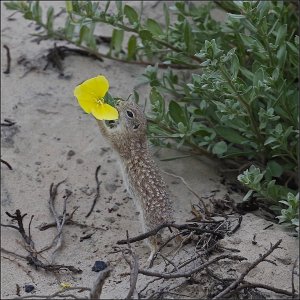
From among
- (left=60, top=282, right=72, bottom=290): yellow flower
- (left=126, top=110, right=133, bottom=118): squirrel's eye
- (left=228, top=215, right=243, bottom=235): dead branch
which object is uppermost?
(left=126, top=110, right=133, bottom=118): squirrel's eye

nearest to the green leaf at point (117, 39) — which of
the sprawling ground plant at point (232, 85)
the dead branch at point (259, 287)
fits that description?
the sprawling ground plant at point (232, 85)

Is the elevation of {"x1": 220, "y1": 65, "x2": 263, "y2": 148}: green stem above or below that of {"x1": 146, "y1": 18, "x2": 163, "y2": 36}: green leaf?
above

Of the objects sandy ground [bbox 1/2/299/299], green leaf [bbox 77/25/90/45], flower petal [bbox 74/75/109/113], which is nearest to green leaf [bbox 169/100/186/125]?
sandy ground [bbox 1/2/299/299]

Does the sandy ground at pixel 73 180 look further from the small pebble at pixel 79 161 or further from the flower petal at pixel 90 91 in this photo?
the flower petal at pixel 90 91

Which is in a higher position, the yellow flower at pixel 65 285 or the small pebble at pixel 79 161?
the yellow flower at pixel 65 285

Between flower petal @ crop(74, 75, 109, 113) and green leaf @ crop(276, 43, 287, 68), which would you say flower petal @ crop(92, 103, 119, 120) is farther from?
green leaf @ crop(276, 43, 287, 68)

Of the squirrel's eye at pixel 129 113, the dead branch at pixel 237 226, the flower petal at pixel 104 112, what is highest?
the flower petal at pixel 104 112

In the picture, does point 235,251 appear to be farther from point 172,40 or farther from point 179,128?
point 172,40
